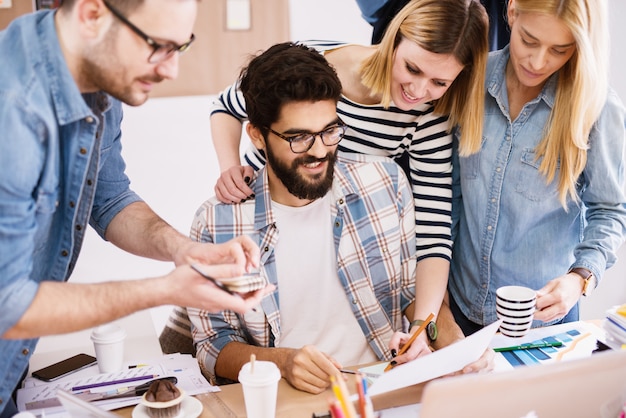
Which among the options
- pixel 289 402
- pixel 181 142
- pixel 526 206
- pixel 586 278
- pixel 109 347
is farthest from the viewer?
pixel 181 142

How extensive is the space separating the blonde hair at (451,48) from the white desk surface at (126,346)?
0.88 meters

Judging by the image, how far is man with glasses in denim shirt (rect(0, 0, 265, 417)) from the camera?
1176 millimetres

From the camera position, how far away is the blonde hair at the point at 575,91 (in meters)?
1.71

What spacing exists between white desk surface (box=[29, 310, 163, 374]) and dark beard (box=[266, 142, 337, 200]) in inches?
20.9

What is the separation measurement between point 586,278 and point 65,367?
4.33ft

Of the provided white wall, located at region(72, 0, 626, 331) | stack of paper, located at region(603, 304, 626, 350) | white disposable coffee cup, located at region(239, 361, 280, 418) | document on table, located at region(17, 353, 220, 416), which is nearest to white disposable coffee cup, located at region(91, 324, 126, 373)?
document on table, located at region(17, 353, 220, 416)

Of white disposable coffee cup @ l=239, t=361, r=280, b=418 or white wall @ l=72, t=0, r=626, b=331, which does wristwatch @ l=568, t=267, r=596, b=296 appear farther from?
white wall @ l=72, t=0, r=626, b=331

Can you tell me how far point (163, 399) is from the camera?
1379 millimetres

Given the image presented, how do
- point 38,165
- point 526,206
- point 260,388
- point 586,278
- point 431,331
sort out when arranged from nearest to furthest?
point 38,165 → point 260,388 → point 431,331 → point 586,278 → point 526,206

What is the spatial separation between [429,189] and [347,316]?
0.43m

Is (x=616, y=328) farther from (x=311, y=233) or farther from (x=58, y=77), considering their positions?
(x=58, y=77)

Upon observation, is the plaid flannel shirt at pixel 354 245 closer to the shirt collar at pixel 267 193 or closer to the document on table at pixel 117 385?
the shirt collar at pixel 267 193

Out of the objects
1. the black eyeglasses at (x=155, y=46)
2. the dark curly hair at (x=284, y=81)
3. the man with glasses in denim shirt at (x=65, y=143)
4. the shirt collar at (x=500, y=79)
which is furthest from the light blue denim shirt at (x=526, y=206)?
the black eyeglasses at (x=155, y=46)

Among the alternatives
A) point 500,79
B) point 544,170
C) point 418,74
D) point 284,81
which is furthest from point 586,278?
point 284,81
